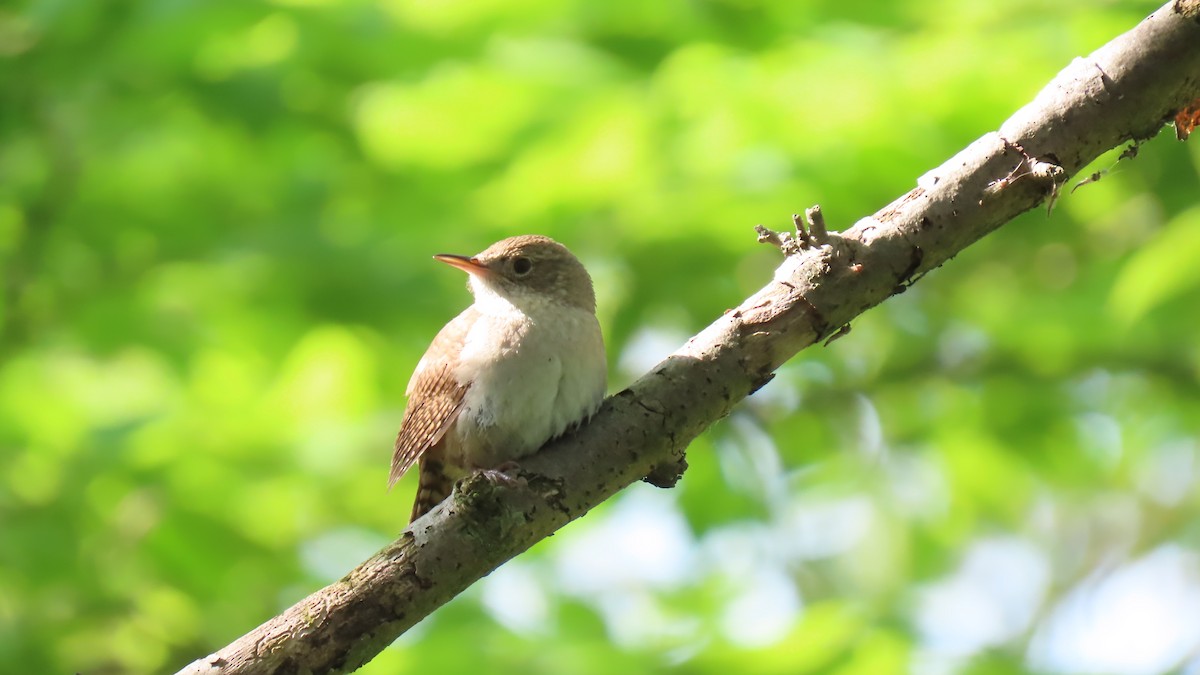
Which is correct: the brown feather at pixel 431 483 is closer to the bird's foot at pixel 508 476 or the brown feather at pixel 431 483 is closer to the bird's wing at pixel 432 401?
the bird's wing at pixel 432 401

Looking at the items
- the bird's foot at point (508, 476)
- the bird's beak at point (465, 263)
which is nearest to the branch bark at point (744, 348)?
the bird's foot at point (508, 476)

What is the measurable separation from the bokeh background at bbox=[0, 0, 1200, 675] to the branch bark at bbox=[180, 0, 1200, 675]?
2078 mm

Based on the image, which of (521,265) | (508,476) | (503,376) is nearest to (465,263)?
(521,265)

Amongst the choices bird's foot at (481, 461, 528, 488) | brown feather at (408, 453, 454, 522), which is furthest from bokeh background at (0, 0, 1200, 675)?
bird's foot at (481, 461, 528, 488)

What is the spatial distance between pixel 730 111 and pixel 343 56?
6.70 feet

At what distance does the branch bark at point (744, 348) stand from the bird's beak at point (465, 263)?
1485 millimetres

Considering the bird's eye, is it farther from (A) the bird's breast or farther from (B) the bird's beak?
(A) the bird's breast

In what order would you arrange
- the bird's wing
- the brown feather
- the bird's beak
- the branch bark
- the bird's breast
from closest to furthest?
the branch bark
the bird's breast
the bird's wing
the brown feather
the bird's beak

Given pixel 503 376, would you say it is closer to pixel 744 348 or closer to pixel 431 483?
pixel 431 483

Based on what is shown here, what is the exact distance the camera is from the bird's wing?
413cm

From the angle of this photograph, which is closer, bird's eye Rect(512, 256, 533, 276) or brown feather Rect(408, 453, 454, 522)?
brown feather Rect(408, 453, 454, 522)

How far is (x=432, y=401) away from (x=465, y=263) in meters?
0.72

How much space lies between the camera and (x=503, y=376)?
4.05m

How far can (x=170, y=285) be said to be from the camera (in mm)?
6094
